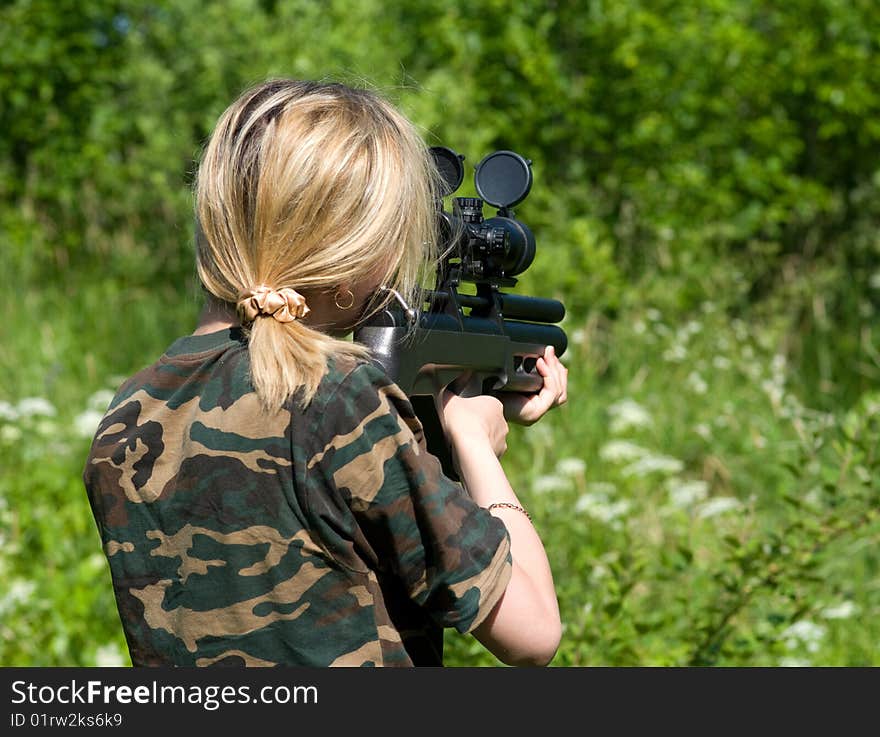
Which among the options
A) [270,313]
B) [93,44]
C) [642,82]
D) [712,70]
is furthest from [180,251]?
[270,313]

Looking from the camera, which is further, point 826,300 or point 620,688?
point 826,300

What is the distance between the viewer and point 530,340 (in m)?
2.36

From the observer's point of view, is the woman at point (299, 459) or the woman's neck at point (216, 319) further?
the woman's neck at point (216, 319)

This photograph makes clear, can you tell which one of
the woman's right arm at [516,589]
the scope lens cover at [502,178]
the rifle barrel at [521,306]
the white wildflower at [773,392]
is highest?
the scope lens cover at [502,178]

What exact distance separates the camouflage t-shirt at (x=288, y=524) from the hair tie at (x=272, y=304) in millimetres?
66

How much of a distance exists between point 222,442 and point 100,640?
2.51 m

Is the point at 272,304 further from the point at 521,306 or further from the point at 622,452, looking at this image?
the point at 622,452

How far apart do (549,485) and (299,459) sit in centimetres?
270

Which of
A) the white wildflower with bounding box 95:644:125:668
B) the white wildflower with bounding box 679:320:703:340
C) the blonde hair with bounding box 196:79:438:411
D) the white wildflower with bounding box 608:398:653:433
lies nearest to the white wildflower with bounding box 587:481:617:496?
the white wildflower with bounding box 608:398:653:433

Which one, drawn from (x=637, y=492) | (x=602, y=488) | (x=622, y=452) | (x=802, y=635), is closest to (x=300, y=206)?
(x=802, y=635)

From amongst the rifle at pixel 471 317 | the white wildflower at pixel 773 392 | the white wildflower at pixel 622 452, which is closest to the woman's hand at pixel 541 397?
the rifle at pixel 471 317

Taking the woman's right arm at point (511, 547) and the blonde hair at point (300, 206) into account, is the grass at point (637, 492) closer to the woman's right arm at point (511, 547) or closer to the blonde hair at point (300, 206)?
the woman's right arm at point (511, 547)

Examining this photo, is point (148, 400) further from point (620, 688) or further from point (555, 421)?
point (555, 421)

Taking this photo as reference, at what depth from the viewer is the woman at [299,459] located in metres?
1.63
